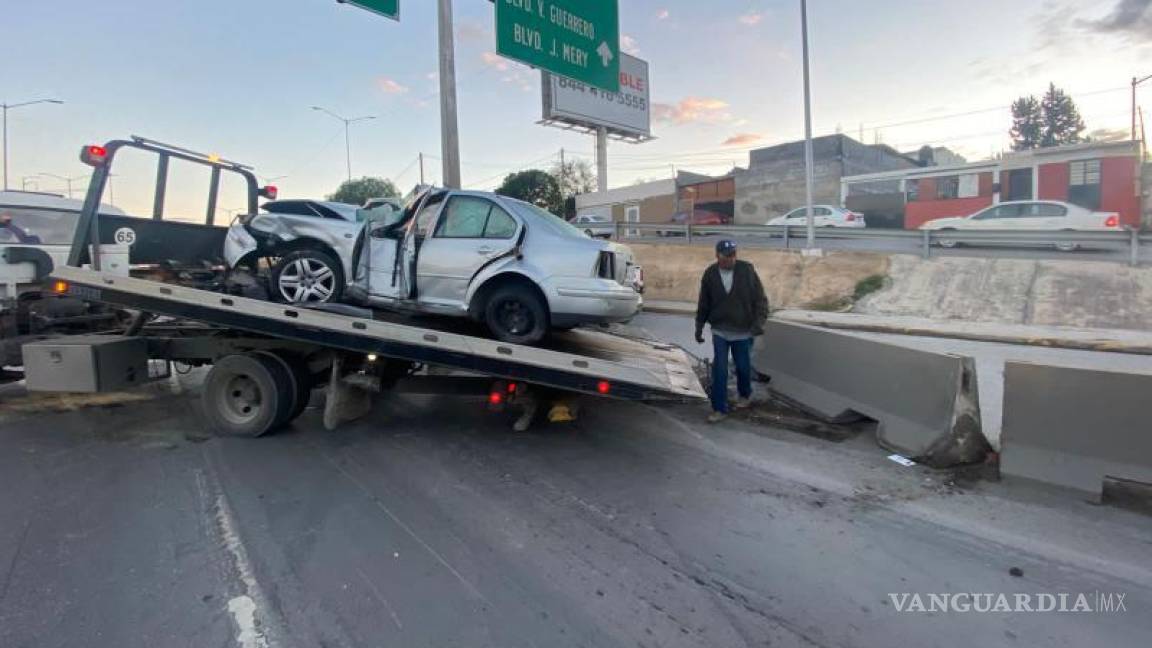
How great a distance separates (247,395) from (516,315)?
281 cm

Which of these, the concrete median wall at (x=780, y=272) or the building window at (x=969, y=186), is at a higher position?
the building window at (x=969, y=186)

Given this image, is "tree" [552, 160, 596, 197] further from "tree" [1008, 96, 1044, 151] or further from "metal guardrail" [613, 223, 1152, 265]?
"tree" [1008, 96, 1044, 151]

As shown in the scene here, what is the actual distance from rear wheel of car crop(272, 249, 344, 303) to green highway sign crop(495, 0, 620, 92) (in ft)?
19.6

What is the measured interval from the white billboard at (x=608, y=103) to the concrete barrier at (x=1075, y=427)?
88.0 feet

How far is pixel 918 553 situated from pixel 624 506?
5.87 ft

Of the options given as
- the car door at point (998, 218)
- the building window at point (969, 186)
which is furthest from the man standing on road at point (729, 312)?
the building window at point (969, 186)

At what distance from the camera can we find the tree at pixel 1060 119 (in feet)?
237

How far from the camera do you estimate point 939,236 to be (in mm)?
12773

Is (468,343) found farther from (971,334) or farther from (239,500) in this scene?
(971,334)

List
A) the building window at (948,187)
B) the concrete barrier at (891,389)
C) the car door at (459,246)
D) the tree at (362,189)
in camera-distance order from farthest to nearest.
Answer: the tree at (362,189) < the building window at (948,187) < the car door at (459,246) < the concrete barrier at (891,389)

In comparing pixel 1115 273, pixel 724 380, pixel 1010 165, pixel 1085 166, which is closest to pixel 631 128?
pixel 1010 165

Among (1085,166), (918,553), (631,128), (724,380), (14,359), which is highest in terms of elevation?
(631,128)

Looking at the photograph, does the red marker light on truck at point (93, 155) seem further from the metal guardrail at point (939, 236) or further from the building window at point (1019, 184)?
the building window at point (1019, 184)

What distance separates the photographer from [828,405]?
20.9 ft
